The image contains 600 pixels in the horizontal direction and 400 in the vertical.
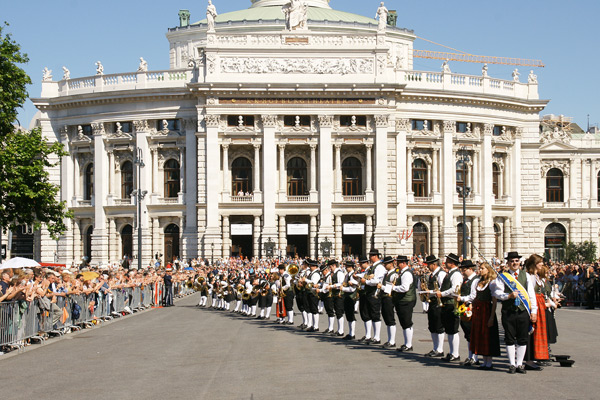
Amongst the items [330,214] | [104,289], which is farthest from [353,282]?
[330,214]

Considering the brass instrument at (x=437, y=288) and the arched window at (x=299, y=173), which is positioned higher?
the arched window at (x=299, y=173)

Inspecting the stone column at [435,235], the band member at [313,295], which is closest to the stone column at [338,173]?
the stone column at [435,235]

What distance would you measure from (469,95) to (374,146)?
1015 cm

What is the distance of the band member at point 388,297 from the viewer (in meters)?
20.8

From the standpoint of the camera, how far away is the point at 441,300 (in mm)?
18703

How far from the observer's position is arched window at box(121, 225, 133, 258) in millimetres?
73625

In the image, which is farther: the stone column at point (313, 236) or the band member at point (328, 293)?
the stone column at point (313, 236)

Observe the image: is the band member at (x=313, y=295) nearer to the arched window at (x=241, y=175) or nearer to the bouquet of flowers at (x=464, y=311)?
the bouquet of flowers at (x=464, y=311)

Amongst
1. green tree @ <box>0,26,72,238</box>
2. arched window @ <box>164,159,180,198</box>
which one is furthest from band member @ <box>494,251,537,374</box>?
arched window @ <box>164,159,180,198</box>

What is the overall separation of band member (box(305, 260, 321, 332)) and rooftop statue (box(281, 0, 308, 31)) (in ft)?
154

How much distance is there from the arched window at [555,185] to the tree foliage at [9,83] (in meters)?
54.0

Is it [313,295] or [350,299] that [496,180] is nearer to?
[313,295]

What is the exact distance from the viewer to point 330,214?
6962cm

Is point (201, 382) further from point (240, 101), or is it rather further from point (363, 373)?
point (240, 101)
